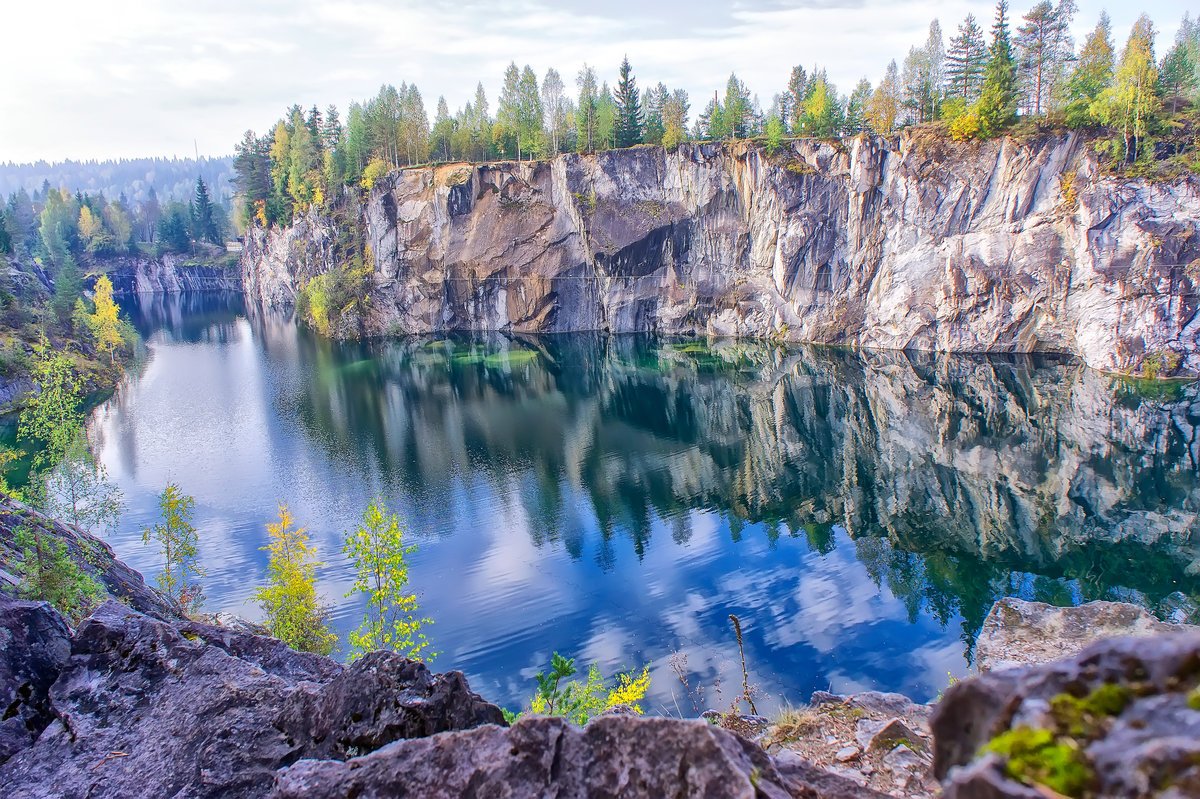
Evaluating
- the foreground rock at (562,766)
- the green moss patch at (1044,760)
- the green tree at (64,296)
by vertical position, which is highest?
the green tree at (64,296)

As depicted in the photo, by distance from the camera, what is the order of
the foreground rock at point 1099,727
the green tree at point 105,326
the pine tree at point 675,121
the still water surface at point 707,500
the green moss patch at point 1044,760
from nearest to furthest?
the foreground rock at point 1099,727 → the green moss patch at point 1044,760 → the still water surface at point 707,500 → the green tree at point 105,326 → the pine tree at point 675,121

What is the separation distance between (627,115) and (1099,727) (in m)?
78.1

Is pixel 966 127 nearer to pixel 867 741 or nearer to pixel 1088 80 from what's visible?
pixel 1088 80

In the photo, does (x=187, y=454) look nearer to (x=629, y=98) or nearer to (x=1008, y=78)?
(x=629, y=98)

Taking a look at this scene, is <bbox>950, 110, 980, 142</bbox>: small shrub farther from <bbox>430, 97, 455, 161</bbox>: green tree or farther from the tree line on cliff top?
<bbox>430, 97, 455, 161</bbox>: green tree

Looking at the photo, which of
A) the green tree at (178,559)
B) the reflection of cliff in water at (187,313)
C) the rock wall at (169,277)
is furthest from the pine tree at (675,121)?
the rock wall at (169,277)

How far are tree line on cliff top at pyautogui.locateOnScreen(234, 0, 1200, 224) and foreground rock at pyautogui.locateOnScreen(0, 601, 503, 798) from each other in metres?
59.2

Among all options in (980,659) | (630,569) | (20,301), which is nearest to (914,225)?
(630,569)

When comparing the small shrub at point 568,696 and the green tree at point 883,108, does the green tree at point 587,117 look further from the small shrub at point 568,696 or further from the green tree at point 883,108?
the small shrub at point 568,696

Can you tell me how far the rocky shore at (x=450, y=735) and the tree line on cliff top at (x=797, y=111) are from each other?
57.9 m

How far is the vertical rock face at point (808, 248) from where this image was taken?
47031 millimetres

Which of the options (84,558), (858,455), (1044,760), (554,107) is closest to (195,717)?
(1044,760)

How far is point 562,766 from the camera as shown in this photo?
4672 millimetres

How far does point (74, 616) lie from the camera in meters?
11.5
